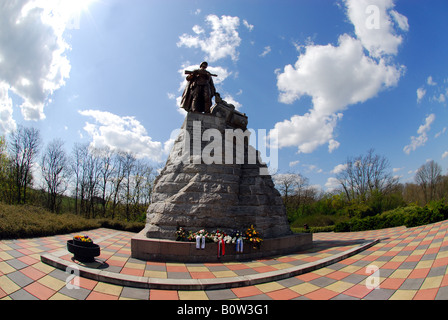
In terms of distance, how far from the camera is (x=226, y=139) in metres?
9.04

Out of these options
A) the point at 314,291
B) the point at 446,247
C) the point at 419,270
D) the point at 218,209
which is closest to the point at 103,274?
the point at 218,209

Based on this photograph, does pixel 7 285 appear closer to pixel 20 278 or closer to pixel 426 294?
pixel 20 278

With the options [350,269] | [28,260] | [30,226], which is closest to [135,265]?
[28,260]

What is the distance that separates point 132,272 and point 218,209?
320 cm

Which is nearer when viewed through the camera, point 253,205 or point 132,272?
point 132,272

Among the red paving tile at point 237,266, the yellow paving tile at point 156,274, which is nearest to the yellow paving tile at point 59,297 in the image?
the yellow paving tile at point 156,274

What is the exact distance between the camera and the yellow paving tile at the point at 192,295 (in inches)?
151

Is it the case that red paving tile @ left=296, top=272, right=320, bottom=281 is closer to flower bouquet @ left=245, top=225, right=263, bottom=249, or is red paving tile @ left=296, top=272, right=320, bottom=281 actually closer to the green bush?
flower bouquet @ left=245, top=225, right=263, bottom=249

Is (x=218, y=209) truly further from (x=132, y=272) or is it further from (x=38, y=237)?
(x=38, y=237)

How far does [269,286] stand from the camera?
440 cm

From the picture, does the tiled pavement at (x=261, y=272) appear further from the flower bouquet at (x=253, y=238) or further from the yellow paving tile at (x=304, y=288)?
the flower bouquet at (x=253, y=238)

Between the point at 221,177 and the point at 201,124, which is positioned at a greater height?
the point at 201,124

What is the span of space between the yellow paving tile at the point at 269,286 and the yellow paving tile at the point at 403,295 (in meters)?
2.02
